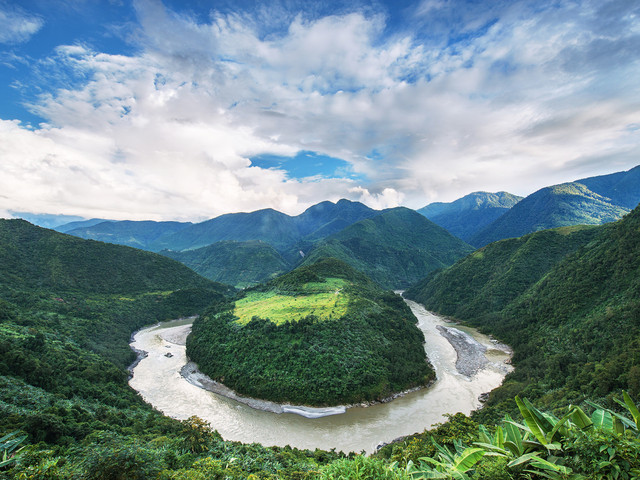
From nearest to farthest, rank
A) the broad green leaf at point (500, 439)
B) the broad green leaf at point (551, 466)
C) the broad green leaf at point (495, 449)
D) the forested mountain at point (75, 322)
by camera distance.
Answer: the broad green leaf at point (551, 466) < the broad green leaf at point (495, 449) < the broad green leaf at point (500, 439) < the forested mountain at point (75, 322)

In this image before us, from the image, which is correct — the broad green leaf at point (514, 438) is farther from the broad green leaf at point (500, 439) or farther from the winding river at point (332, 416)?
the winding river at point (332, 416)

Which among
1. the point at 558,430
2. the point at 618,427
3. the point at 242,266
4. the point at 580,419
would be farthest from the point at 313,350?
the point at 242,266

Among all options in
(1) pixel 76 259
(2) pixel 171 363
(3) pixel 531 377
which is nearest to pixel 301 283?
(2) pixel 171 363

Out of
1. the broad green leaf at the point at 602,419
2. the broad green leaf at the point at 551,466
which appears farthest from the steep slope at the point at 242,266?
the broad green leaf at the point at 551,466

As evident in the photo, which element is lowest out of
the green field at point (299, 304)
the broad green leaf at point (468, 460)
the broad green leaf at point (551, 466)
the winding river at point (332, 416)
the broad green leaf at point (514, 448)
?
the winding river at point (332, 416)

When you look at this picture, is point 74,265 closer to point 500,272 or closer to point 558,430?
point 558,430

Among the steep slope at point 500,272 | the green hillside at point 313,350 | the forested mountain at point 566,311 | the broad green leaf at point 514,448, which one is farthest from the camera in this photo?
the steep slope at point 500,272
